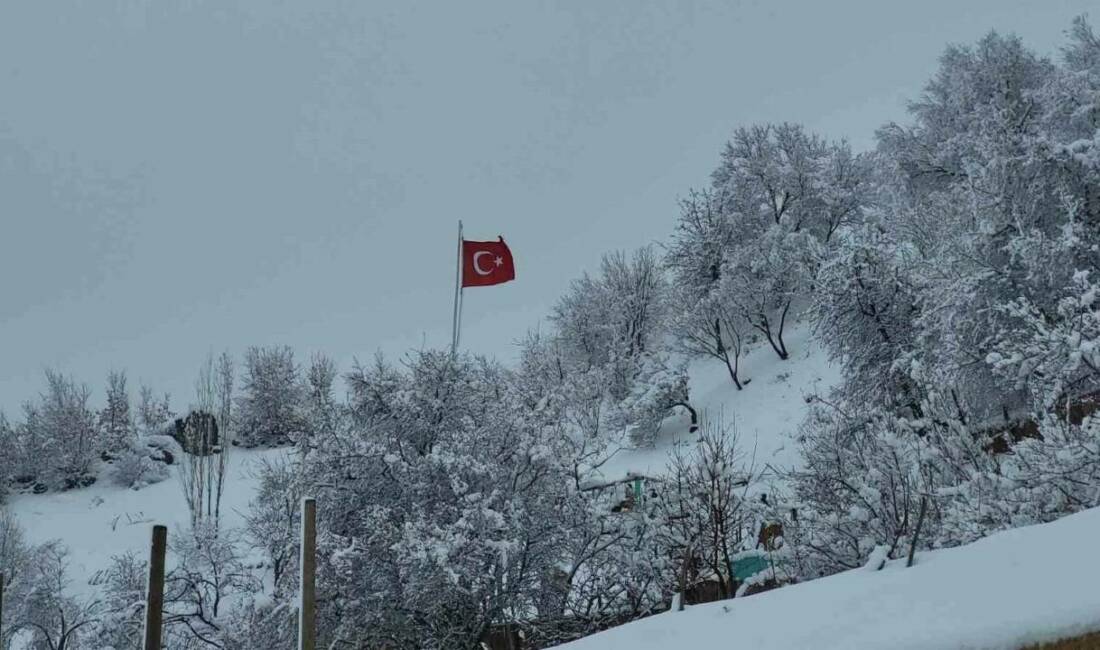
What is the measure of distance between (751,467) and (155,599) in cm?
1617

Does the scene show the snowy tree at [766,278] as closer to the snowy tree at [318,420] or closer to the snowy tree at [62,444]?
the snowy tree at [318,420]

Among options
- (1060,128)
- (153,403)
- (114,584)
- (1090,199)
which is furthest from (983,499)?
(153,403)

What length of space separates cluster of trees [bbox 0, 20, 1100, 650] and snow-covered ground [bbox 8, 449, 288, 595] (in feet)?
22.0

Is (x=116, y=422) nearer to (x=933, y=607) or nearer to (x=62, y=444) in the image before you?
(x=62, y=444)

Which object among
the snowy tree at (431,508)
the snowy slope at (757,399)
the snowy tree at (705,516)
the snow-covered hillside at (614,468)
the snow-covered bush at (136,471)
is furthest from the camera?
the snow-covered bush at (136,471)

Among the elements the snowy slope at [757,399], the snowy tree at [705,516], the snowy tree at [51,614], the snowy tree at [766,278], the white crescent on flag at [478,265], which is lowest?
the snowy tree at [51,614]

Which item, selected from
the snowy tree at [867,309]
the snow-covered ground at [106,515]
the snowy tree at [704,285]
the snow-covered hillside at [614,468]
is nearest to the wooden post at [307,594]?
the snowy tree at [867,309]

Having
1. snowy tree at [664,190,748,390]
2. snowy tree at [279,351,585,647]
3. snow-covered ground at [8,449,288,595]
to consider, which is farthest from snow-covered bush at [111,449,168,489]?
snowy tree at [279,351,585,647]

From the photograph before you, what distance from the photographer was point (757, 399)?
32875 mm

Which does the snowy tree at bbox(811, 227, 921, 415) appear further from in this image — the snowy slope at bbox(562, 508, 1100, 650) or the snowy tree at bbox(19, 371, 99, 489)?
the snowy tree at bbox(19, 371, 99, 489)

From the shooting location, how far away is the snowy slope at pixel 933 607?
5.75 m

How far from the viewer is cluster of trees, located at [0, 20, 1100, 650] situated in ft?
41.6

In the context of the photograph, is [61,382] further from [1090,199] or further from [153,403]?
[1090,199]

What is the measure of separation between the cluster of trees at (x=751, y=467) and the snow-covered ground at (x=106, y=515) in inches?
264
